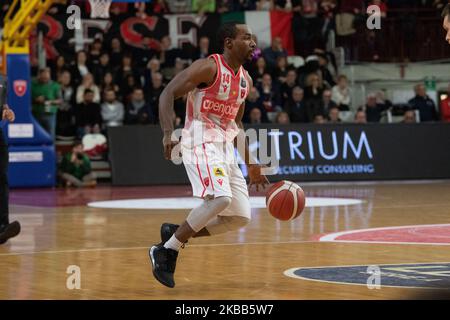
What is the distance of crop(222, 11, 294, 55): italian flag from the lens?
24609 mm

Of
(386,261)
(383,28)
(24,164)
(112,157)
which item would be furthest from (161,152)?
(386,261)

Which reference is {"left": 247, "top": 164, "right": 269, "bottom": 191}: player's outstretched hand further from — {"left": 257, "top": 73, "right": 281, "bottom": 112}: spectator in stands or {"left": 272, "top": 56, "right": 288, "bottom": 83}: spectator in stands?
{"left": 272, "top": 56, "right": 288, "bottom": 83}: spectator in stands

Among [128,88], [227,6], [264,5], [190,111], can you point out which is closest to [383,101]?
[264,5]

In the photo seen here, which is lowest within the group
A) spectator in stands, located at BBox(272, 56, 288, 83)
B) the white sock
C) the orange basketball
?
the white sock

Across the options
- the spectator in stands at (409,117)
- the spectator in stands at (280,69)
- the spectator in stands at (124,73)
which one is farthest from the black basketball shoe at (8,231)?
the spectator in stands at (409,117)

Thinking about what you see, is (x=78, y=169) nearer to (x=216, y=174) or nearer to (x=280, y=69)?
(x=280, y=69)

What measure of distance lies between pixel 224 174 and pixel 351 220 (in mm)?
5387

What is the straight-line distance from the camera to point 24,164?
20.5m

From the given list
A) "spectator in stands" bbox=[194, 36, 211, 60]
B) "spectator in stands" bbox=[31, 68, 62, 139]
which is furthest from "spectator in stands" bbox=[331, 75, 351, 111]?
"spectator in stands" bbox=[31, 68, 62, 139]

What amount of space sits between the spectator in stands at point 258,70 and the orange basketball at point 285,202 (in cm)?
1433

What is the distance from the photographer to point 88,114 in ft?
69.7

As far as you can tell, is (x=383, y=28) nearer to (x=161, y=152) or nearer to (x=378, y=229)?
(x=161, y=152)

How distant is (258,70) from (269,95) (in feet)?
2.56

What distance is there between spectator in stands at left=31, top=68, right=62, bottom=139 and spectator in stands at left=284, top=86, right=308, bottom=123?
497 centimetres
